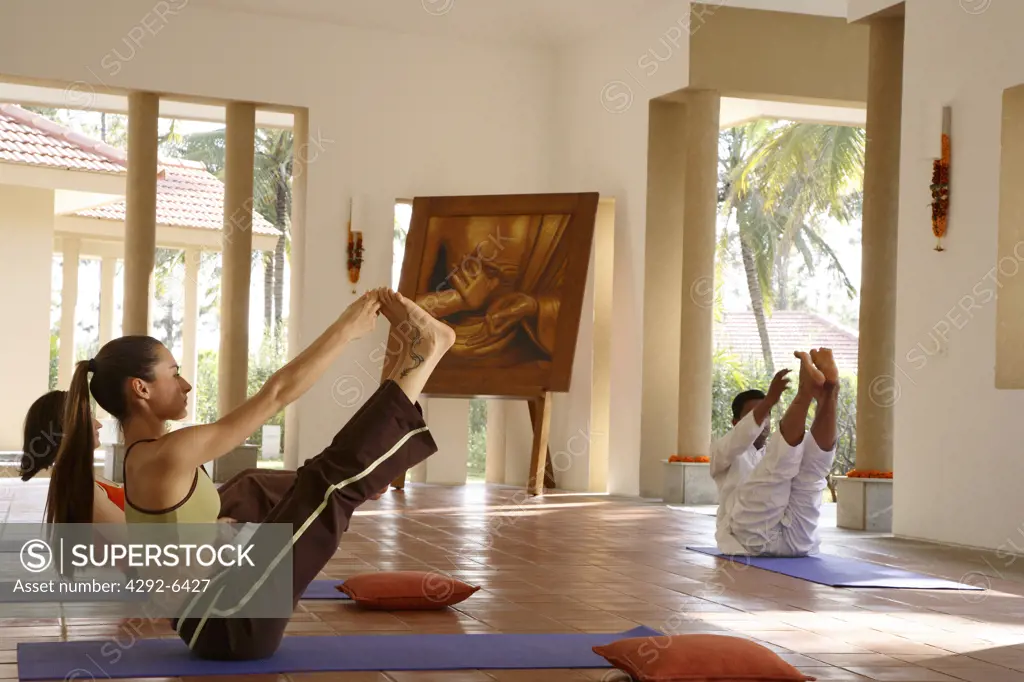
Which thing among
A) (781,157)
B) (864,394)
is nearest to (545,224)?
(864,394)

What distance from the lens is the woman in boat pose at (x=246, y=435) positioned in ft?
11.7

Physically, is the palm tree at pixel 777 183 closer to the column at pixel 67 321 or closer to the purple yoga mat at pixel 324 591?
the column at pixel 67 321

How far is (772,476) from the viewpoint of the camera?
6949 millimetres

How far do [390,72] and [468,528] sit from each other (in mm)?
5754

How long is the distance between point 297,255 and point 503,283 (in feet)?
7.16

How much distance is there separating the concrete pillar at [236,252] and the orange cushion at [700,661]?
336 inches

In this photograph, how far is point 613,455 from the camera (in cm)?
1183

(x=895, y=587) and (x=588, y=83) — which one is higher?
(x=588, y=83)

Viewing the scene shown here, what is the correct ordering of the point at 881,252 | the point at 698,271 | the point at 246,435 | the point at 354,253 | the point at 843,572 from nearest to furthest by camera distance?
the point at 246,435
the point at 843,572
the point at 881,252
the point at 698,271
the point at 354,253

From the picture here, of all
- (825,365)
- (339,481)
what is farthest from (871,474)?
(339,481)

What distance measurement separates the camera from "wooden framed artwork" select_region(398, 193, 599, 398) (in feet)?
36.4

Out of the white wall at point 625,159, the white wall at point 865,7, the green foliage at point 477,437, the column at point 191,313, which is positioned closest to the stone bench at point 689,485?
the white wall at point 625,159

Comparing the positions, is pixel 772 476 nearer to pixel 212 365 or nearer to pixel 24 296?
pixel 24 296

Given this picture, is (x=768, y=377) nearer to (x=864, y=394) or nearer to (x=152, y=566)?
(x=864, y=394)
